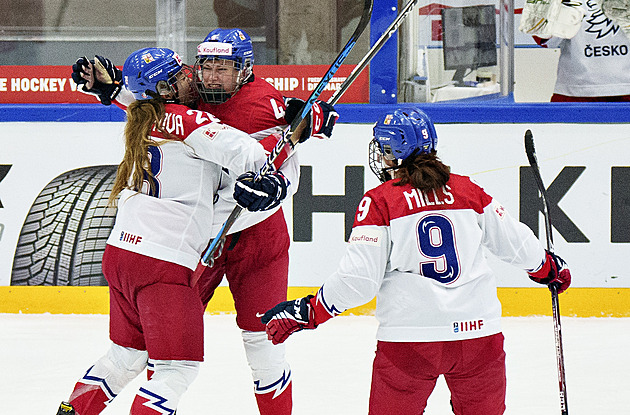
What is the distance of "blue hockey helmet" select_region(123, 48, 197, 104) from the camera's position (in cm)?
237

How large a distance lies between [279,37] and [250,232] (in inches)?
91.9

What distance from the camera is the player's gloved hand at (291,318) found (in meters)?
2.04

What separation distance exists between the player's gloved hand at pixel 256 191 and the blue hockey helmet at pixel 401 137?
313 millimetres

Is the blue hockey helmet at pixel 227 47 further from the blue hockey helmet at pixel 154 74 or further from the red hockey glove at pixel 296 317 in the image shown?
the red hockey glove at pixel 296 317

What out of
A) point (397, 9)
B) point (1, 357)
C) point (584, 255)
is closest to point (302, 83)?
point (397, 9)

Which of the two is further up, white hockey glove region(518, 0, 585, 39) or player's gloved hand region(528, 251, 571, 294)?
white hockey glove region(518, 0, 585, 39)

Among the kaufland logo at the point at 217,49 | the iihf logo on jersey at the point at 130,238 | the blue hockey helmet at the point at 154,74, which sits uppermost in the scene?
the kaufland logo at the point at 217,49

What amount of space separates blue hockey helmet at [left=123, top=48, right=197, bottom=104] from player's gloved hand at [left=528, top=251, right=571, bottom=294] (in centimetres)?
105

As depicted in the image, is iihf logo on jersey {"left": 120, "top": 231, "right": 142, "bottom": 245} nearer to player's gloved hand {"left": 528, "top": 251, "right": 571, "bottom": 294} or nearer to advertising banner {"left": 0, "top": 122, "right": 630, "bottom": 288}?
player's gloved hand {"left": 528, "top": 251, "right": 571, "bottom": 294}

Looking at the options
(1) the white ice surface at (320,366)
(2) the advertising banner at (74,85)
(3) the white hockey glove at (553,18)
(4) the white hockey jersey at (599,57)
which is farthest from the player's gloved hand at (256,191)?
(4) the white hockey jersey at (599,57)

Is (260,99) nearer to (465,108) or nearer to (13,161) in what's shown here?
(465,108)

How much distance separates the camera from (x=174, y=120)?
7.63ft

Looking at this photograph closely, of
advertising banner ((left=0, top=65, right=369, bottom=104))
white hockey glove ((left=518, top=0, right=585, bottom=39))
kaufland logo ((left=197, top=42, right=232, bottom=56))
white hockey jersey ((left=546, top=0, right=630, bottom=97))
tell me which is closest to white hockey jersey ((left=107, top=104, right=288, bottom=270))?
kaufland logo ((left=197, top=42, right=232, bottom=56))

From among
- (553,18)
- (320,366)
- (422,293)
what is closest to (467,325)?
(422,293)
